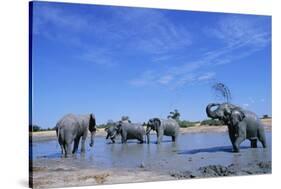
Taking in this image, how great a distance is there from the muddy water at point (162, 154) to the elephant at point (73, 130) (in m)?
0.08

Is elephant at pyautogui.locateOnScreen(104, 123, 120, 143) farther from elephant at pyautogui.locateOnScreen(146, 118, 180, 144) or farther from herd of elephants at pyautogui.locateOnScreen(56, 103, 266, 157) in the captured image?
elephant at pyautogui.locateOnScreen(146, 118, 180, 144)

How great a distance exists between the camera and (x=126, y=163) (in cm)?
747

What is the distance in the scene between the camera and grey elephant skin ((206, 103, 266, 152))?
8023 mm

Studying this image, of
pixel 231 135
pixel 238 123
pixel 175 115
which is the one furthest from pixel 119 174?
pixel 238 123

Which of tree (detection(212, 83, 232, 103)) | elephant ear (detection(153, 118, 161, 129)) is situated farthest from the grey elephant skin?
elephant ear (detection(153, 118, 161, 129))

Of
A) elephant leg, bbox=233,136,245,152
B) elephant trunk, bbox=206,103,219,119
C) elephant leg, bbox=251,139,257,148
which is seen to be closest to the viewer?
elephant trunk, bbox=206,103,219,119

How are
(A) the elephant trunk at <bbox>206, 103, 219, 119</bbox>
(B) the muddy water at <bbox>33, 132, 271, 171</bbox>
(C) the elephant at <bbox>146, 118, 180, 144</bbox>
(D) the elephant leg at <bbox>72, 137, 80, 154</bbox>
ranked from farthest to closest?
1. (A) the elephant trunk at <bbox>206, 103, 219, 119</bbox>
2. (C) the elephant at <bbox>146, 118, 180, 144</bbox>
3. (D) the elephant leg at <bbox>72, 137, 80, 154</bbox>
4. (B) the muddy water at <bbox>33, 132, 271, 171</bbox>

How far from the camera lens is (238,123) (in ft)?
26.7

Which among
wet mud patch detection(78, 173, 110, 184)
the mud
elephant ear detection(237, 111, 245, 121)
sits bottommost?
wet mud patch detection(78, 173, 110, 184)

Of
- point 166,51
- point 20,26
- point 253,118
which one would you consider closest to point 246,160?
point 253,118

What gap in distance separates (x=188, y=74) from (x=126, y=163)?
1.35 metres

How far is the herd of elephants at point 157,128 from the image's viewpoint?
729cm

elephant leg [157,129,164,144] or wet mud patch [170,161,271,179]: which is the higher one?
elephant leg [157,129,164,144]

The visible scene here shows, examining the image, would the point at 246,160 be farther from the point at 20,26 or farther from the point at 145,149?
the point at 20,26
